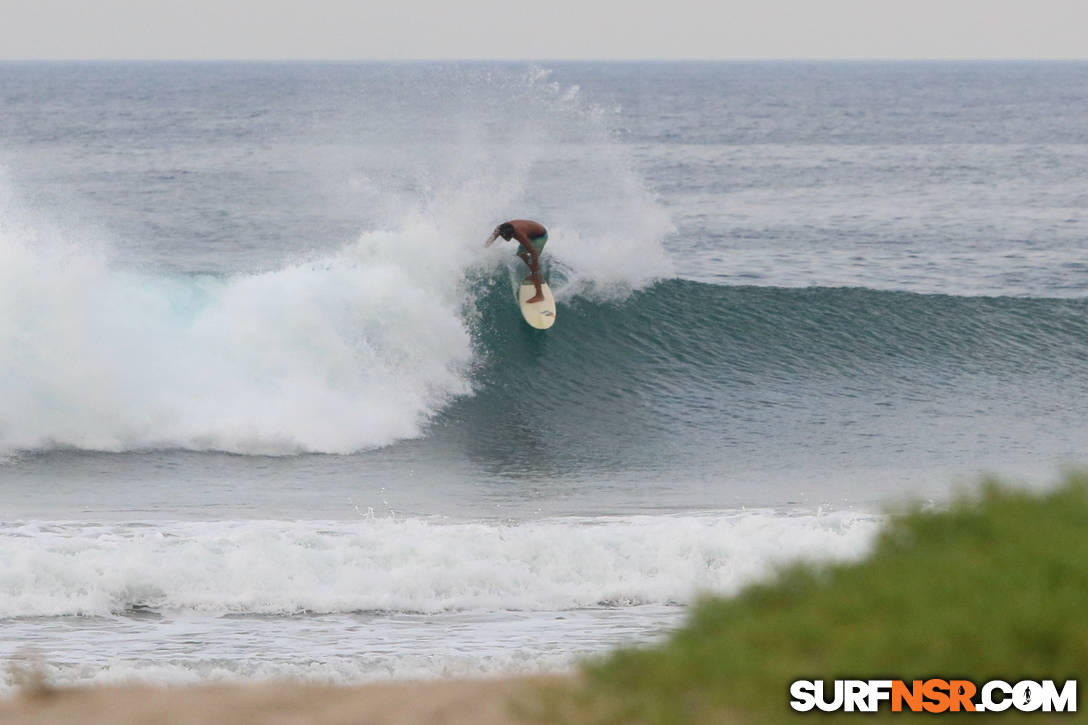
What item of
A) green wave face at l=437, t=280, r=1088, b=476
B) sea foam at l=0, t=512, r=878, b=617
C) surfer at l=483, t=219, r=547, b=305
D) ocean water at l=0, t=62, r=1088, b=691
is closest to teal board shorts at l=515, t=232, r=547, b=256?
surfer at l=483, t=219, r=547, b=305

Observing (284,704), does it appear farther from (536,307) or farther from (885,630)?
(536,307)

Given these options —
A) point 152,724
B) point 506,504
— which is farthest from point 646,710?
point 506,504

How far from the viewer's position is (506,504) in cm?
1124

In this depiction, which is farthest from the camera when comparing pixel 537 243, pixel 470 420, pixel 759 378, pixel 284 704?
pixel 537 243

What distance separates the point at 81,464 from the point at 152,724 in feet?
28.5

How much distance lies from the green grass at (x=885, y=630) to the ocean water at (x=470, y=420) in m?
0.49

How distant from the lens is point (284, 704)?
432 centimetres

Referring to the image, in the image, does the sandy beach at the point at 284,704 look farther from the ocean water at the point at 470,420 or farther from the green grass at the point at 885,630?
the ocean water at the point at 470,420

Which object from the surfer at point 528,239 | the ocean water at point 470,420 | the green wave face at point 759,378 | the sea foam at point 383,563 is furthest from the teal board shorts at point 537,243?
the sea foam at point 383,563

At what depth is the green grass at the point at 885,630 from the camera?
11.1ft

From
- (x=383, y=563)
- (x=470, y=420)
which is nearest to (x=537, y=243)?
(x=470, y=420)

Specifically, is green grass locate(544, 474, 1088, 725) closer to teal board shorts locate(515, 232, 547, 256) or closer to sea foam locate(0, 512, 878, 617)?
sea foam locate(0, 512, 878, 617)

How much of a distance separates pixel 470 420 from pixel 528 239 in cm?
296

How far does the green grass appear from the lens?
3395 mm
